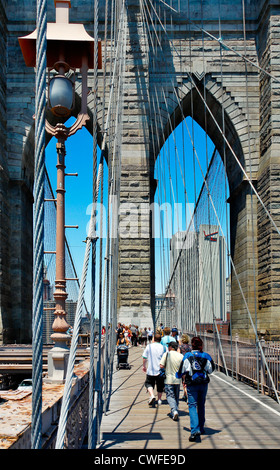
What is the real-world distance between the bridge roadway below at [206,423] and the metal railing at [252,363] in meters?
0.22

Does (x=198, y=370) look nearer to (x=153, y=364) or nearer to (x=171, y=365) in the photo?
(x=171, y=365)

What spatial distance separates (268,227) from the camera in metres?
17.5

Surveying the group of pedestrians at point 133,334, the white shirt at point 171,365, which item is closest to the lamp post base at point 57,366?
the white shirt at point 171,365

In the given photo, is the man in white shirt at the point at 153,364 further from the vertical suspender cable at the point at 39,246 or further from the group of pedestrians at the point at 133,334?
the group of pedestrians at the point at 133,334

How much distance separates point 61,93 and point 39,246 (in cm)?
349

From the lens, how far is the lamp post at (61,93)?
17.3 ft

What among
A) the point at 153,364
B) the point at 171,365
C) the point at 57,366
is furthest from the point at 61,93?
the point at 153,364

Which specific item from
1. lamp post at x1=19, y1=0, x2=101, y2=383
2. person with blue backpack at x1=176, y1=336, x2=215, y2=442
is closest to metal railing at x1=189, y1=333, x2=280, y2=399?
person with blue backpack at x1=176, y1=336, x2=215, y2=442

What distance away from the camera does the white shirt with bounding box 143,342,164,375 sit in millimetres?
7215

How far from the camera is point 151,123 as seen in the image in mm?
20891

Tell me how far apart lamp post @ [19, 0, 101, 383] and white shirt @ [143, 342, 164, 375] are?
1.86 metres

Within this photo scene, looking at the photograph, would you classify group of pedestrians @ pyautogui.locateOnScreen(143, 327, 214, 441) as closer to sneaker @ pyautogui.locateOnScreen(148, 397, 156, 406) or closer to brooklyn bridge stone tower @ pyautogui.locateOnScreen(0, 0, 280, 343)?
sneaker @ pyautogui.locateOnScreen(148, 397, 156, 406)

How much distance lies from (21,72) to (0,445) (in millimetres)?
19919

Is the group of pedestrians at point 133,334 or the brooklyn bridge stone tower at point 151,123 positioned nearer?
the group of pedestrians at point 133,334
